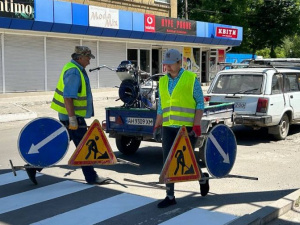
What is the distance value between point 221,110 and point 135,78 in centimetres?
171

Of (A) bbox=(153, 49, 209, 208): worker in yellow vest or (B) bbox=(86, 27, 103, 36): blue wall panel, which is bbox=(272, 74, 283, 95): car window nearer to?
(A) bbox=(153, 49, 209, 208): worker in yellow vest

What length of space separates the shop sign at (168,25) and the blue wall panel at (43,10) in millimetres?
6824

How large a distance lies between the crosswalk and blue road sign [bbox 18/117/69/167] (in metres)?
0.44

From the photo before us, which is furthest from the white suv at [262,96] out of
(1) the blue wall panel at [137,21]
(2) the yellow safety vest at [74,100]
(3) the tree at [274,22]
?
(3) the tree at [274,22]

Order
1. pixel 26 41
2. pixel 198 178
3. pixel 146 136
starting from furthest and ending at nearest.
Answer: pixel 26 41
pixel 146 136
pixel 198 178

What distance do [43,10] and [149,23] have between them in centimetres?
761

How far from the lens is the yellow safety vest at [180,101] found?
17.9 ft

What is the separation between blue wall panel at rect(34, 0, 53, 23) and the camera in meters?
19.4

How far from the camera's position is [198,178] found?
5.74m

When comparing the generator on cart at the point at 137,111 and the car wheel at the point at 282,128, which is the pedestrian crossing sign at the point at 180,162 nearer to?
the generator on cart at the point at 137,111

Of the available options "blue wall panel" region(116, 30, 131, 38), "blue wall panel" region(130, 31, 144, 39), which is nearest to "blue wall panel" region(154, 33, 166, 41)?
"blue wall panel" region(130, 31, 144, 39)

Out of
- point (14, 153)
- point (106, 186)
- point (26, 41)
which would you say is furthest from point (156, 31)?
point (106, 186)

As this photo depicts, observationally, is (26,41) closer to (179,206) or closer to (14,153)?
(14,153)

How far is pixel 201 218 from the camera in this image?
5.18 meters
